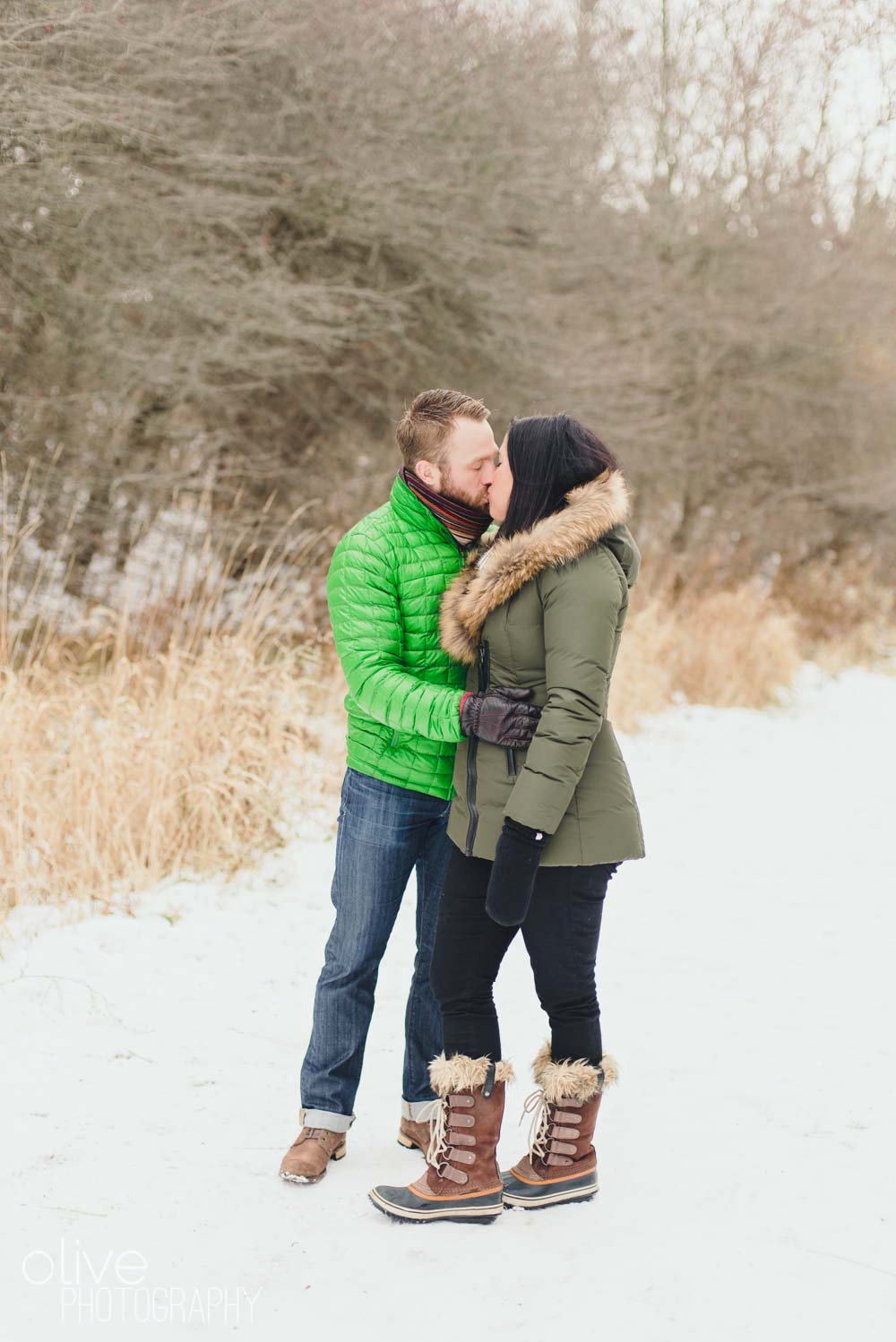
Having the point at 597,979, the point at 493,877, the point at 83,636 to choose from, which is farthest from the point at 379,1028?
the point at 83,636

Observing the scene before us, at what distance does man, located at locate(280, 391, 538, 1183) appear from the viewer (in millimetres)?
2557

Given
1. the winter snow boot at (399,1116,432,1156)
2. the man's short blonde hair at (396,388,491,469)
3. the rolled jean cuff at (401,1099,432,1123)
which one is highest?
the man's short blonde hair at (396,388,491,469)

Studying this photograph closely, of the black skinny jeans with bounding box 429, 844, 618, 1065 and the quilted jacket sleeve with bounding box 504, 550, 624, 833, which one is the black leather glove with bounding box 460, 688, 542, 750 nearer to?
the quilted jacket sleeve with bounding box 504, 550, 624, 833

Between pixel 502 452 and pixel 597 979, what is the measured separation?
2224 millimetres

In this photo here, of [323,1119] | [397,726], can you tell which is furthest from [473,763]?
[323,1119]

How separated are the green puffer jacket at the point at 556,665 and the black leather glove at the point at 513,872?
4 centimetres

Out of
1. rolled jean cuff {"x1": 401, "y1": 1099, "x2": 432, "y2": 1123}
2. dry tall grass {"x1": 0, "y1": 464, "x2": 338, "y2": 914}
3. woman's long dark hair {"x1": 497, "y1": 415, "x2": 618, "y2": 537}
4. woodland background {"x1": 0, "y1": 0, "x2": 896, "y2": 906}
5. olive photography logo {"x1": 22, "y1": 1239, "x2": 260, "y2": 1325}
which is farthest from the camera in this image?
woodland background {"x1": 0, "y1": 0, "x2": 896, "y2": 906}

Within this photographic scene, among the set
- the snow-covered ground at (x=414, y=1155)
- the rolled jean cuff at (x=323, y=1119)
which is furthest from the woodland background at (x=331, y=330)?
the rolled jean cuff at (x=323, y=1119)

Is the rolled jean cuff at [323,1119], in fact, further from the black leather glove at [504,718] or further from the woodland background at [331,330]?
the woodland background at [331,330]

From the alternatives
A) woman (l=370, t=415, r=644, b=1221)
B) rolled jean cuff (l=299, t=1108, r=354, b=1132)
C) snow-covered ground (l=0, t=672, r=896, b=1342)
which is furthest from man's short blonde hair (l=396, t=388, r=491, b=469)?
snow-covered ground (l=0, t=672, r=896, b=1342)

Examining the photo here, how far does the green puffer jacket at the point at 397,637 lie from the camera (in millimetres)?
2520

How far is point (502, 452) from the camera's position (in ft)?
8.21

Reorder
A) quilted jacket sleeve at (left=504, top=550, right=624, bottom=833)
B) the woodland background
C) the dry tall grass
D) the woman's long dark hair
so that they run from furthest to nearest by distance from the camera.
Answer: the woodland background, the dry tall grass, the woman's long dark hair, quilted jacket sleeve at (left=504, top=550, right=624, bottom=833)

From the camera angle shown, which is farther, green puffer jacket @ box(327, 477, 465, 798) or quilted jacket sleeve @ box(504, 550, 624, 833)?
green puffer jacket @ box(327, 477, 465, 798)
